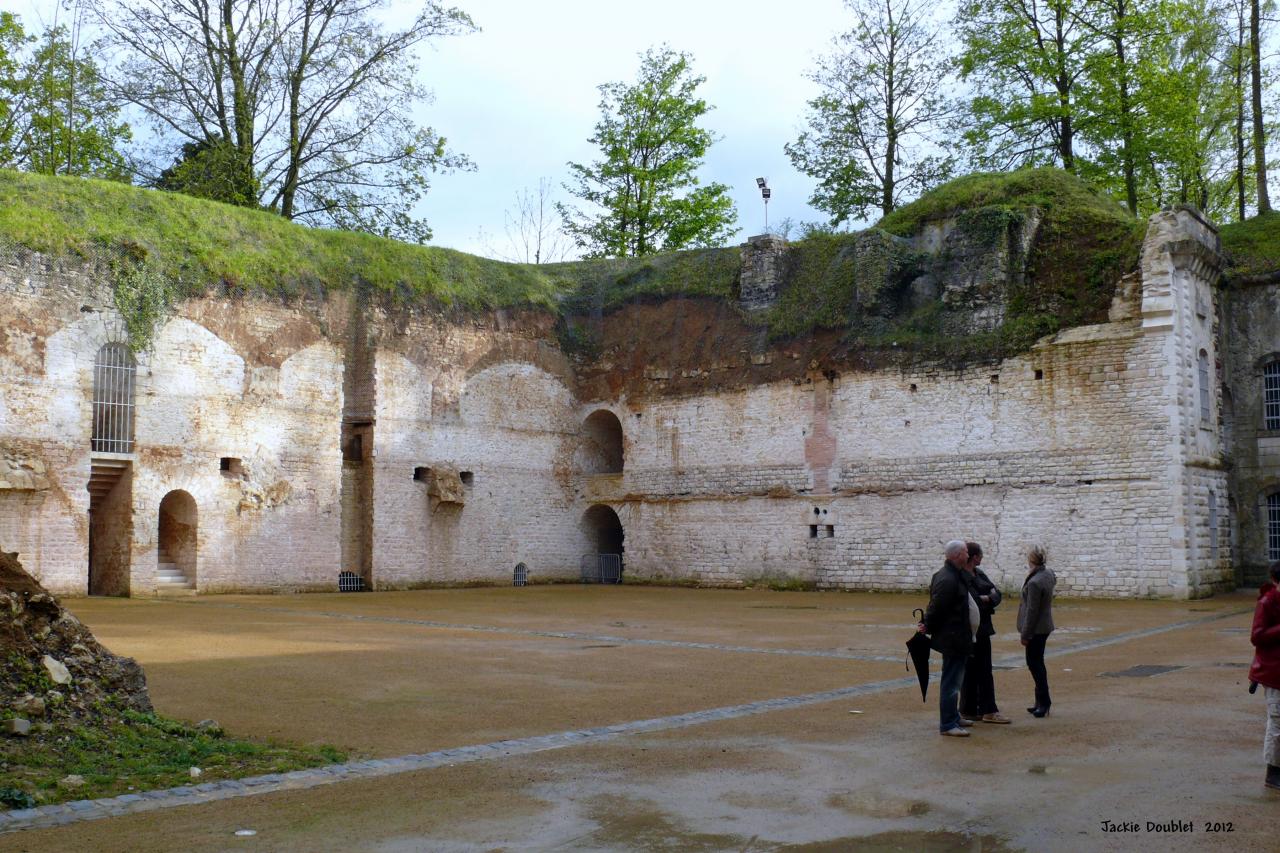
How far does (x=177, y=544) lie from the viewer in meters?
23.4

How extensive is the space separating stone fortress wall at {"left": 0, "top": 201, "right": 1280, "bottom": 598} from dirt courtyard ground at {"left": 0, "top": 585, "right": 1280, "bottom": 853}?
6.59 metres

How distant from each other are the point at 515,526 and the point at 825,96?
17.1 m

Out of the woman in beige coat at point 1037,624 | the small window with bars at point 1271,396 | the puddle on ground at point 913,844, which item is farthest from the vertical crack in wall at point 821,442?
the puddle on ground at point 913,844

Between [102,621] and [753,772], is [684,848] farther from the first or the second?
[102,621]

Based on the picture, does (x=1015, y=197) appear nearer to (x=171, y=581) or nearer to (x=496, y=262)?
(x=496, y=262)

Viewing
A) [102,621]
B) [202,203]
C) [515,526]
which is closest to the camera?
→ [102,621]

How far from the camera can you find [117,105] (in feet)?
106

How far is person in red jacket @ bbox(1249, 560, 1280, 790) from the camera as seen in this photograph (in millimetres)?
5961

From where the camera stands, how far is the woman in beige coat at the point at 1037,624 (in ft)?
28.3

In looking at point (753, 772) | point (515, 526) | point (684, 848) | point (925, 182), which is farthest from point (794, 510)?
point (684, 848)

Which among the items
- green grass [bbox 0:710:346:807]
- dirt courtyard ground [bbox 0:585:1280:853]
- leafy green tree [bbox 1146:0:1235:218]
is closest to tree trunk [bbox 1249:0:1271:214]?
leafy green tree [bbox 1146:0:1235:218]

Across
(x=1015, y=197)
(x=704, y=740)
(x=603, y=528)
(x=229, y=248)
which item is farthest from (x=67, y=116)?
(x=704, y=740)

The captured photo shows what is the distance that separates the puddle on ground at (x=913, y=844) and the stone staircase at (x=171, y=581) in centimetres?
2038

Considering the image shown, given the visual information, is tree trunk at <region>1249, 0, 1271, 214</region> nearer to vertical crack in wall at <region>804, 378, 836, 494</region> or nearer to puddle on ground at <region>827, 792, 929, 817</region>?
vertical crack in wall at <region>804, 378, 836, 494</region>
